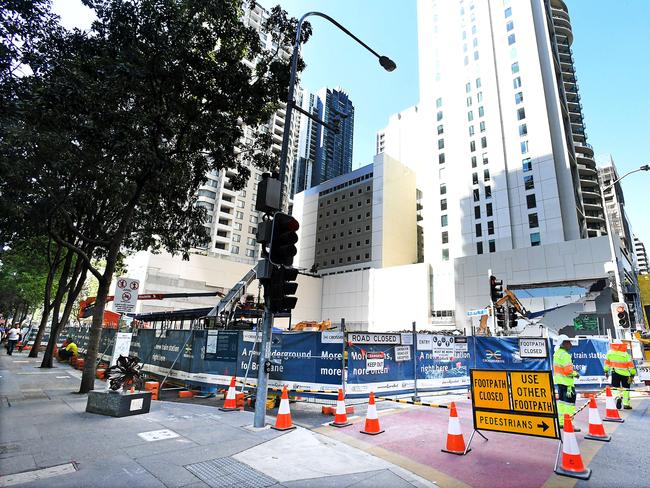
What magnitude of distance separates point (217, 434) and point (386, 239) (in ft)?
207

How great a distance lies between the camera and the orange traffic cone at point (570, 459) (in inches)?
200

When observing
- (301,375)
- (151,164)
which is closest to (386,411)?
(301,375)

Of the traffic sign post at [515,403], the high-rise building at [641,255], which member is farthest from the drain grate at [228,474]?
the high-rise building at [641,255]

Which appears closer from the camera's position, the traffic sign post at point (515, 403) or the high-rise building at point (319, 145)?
the traffic sign post at point (515, 403)

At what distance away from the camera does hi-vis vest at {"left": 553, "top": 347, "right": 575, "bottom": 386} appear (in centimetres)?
752

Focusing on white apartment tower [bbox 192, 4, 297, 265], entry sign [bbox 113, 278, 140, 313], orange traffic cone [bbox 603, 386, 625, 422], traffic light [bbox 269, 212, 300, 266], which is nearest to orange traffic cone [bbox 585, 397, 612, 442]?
orange traffic cone [bbox 603, 386, 625, 422]

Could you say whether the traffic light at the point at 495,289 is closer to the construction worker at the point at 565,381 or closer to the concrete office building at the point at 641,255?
the construction worker at the point at 565,381

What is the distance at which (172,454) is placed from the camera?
5539mm

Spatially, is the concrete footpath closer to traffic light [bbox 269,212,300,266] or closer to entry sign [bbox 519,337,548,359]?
traffic light [bbox 269,212,300,266]

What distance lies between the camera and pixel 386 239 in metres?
68.1

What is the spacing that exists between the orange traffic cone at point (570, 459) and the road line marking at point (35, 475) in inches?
262

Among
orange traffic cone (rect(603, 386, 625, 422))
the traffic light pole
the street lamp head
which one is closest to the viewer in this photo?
the traffic light pole

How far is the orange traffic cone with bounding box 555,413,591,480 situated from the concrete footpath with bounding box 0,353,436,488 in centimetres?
207

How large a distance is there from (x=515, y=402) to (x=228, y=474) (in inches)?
180
